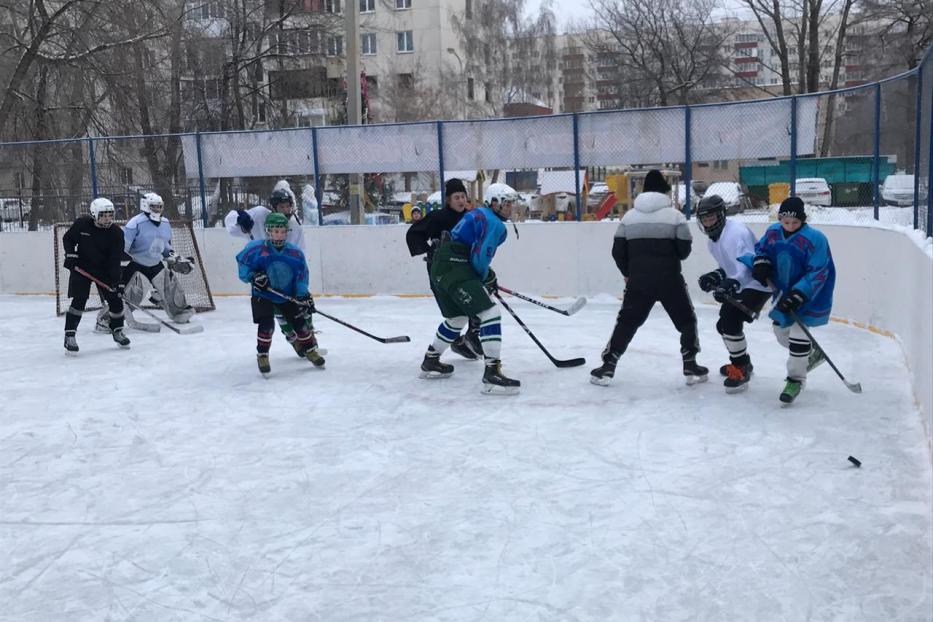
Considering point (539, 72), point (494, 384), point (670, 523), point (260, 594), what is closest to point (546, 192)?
point (494, 384)

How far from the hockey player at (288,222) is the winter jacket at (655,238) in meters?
2.52

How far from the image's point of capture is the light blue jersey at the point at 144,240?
8492 mm

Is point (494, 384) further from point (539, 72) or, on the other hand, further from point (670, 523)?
point (539, 72)

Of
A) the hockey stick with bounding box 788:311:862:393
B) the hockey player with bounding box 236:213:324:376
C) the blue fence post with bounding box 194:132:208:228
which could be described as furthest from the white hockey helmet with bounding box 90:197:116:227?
the hockey stick with bounding box 788:311:862:393

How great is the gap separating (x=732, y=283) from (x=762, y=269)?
Answer: 0.22 metres

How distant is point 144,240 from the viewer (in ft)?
28.0

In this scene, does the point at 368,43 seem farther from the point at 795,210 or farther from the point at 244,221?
the point at 795,210

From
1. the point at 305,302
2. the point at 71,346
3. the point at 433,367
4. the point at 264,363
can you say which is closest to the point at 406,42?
the point at 71,346

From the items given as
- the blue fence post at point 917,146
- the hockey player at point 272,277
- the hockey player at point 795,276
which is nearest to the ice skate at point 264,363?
the hockey player at point 272,277

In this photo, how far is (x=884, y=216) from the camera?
733 cm

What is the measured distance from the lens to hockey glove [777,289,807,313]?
491 centimetres

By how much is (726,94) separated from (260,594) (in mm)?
33156

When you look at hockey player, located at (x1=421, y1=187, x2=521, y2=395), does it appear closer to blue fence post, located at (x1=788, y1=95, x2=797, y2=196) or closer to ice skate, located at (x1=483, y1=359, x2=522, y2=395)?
ice skate, located at (x1=483, y1=359, x2=522, y2=395)

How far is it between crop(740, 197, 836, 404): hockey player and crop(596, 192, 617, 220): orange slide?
5108 millimetres
